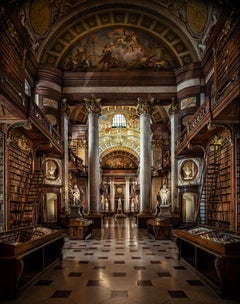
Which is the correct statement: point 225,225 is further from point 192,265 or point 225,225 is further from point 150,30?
point 150,30

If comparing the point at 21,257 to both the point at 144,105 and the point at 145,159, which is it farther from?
the point at 144,105

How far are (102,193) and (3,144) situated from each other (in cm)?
3358

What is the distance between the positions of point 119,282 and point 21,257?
193 cm

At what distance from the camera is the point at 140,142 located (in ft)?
63.9

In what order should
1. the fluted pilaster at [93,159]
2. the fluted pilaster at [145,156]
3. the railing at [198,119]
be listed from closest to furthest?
1. the railing at [198,119]
2. the fluted pilaster at [93,159]
3. the fluted pilaster at [145,156]

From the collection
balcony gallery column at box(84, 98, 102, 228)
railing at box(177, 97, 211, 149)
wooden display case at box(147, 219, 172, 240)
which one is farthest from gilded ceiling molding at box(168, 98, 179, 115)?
wooden display case at box(147, 219, 172, 240)

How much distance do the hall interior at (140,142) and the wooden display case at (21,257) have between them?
25 millimetres

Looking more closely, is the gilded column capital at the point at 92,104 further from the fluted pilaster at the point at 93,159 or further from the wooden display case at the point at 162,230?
the wooden display case at the point at 162,230

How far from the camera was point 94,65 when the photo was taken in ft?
62.7

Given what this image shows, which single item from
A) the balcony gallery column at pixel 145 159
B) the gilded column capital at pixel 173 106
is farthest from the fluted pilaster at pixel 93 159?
the gilded column capital at pixel 173 106

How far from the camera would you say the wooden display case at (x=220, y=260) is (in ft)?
16.1

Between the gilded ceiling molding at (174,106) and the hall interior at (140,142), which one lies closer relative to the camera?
the hall interior at (140,142)

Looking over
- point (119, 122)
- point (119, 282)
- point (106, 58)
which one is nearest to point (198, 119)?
point (106, 58)

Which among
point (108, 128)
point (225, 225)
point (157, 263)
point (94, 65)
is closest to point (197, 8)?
point (94, 65)
